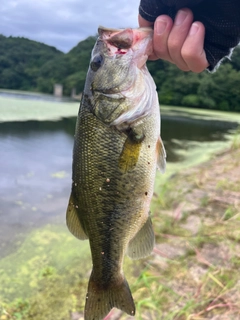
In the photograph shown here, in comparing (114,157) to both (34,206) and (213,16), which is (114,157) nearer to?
(213,16)

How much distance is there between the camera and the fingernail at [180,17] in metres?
1.44

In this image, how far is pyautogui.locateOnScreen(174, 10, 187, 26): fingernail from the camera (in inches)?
56.8

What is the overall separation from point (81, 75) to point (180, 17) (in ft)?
138

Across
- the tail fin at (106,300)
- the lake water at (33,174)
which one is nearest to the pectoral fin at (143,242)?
the tail fin at (106,300)

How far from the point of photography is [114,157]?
150 cm

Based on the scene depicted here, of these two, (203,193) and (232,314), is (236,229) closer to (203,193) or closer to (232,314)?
(232,314)

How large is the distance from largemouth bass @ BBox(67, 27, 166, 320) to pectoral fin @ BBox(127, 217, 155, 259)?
0.04 meters

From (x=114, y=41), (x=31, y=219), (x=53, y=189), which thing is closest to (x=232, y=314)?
(x=114, y=41)

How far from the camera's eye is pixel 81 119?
1.55 metres

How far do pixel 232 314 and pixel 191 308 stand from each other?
29 cm

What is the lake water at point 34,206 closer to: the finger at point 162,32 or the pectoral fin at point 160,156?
the pectoral fin at point 160,156

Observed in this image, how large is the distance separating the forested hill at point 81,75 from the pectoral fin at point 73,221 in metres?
25.4

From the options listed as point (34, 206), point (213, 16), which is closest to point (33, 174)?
point (34, 206)

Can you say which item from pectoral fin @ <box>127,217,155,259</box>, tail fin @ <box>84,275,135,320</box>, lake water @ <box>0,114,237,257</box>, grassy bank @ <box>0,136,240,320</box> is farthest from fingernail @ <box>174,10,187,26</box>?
lake water @ <box>0,114,237,257</box>
